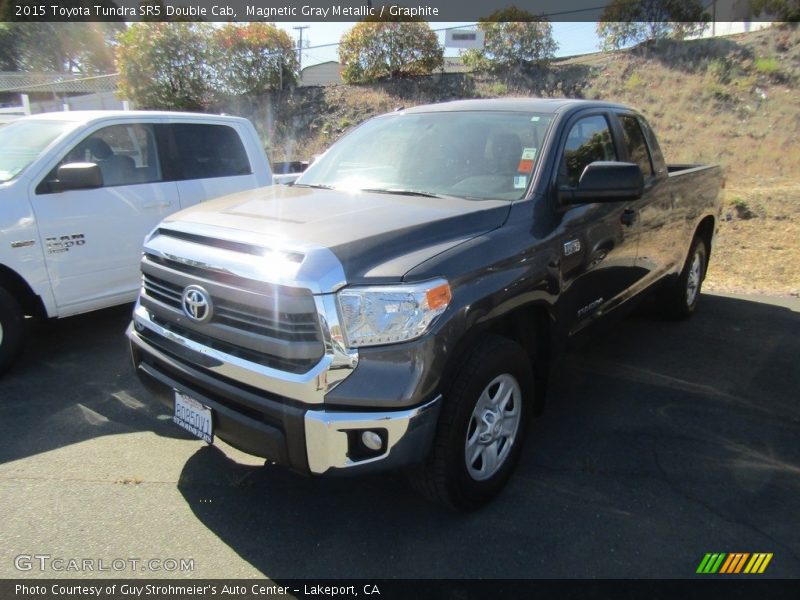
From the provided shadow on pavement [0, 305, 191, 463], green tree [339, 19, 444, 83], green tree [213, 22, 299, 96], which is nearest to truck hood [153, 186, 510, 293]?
shadow on pavement [0, 305, 191, 463]

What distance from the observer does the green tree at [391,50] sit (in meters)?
23.8

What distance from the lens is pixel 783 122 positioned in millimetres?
16391

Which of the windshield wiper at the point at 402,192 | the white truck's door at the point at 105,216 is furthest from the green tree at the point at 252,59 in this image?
the windshield wiper at the point at 402,192

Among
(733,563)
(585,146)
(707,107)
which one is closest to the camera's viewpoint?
(733,563)

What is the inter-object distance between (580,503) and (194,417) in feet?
6.37

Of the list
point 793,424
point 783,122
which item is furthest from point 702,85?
point 793,424

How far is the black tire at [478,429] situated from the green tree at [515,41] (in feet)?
70.9

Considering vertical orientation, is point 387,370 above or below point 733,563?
above

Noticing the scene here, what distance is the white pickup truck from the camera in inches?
172

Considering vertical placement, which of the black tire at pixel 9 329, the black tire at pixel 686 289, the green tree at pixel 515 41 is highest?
the green tree at pixel 515 41

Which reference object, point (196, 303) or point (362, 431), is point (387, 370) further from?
point (196, 303)

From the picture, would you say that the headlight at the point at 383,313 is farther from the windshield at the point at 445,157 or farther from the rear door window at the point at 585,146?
the rear door window at the point at 585,146

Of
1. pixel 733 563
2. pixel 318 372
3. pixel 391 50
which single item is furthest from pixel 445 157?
pixel 391 50

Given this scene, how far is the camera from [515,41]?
74.7ft
